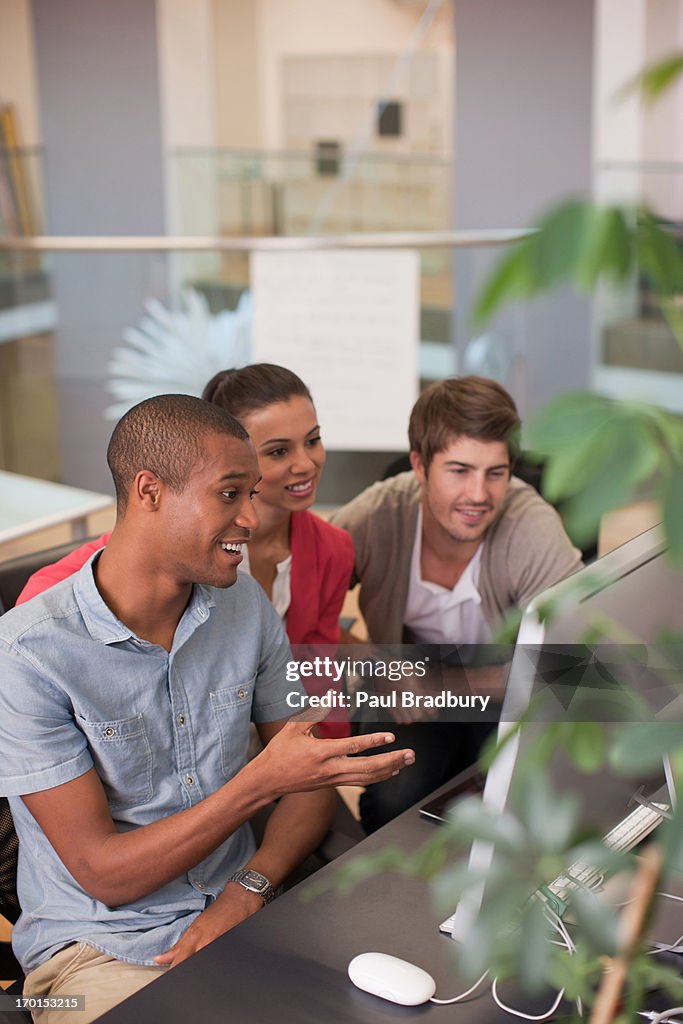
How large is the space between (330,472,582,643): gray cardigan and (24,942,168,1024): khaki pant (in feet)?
3.02

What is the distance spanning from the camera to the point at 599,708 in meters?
0.56

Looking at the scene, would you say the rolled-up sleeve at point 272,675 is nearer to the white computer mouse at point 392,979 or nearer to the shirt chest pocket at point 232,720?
the shirt chest pocket at point 232,720

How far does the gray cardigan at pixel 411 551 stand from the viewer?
2025mm

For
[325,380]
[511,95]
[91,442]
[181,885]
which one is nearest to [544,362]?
[325,380]

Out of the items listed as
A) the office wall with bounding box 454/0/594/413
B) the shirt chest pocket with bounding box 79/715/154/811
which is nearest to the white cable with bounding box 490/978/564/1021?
the shirt chest pocket with bounding box 79/715/154/811

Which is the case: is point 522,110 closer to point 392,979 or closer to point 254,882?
point 254,882

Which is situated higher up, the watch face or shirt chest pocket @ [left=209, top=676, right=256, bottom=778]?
shirt chest pocket @ [left=209, top=676, right=256, bottom=778]

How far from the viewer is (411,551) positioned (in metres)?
2.13

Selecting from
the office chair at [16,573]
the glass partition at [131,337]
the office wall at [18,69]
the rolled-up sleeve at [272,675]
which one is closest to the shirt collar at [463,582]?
the rolled-up sleeve at [272,675]

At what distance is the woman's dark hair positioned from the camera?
1.93m

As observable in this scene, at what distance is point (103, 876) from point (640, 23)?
4.92 meters

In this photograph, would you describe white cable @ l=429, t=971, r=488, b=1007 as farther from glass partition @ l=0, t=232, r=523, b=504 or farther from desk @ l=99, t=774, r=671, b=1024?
glass partition @ l=0, t=232, r=523, b=504

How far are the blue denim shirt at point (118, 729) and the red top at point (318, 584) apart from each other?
39 cm

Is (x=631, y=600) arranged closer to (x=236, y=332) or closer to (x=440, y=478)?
(x=440, y=478)
